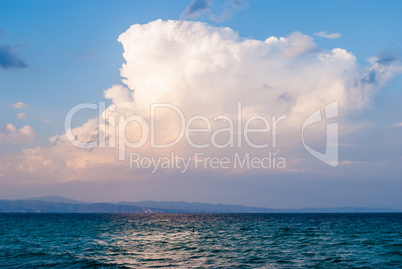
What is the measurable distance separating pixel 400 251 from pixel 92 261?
130 ft

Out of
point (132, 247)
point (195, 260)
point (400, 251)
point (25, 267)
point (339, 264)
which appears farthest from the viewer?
point (132, 247)

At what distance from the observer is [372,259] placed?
40.5 meters

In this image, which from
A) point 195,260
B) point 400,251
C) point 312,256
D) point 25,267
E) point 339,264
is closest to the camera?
point 25,267

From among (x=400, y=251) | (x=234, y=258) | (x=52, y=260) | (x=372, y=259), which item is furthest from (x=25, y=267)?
(x=400, y=251)

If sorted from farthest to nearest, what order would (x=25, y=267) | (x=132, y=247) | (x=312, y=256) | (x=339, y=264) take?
(x=132, y=247), (x=312, y=256), (x=339, y=264), (x=25, y=267)

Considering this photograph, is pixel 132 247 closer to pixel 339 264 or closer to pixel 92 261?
pixel 92 261

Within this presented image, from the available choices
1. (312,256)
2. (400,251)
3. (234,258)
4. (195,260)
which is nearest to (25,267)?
(195,260)

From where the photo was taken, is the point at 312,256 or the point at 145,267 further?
the point at 312,256

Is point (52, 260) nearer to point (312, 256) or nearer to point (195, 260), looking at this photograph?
point (195, 260)

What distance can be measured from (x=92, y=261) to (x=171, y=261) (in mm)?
8508

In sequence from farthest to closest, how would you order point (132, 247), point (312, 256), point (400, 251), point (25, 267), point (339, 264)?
point (132, 247) < point (400, 251) < point (312, 256) < point (339, 264) < point (25, 267)

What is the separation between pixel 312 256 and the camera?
1639 inches

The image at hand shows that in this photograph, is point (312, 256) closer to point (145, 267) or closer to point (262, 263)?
point (262, 263)

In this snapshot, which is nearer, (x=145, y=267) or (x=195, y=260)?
(x=145, y=267)
